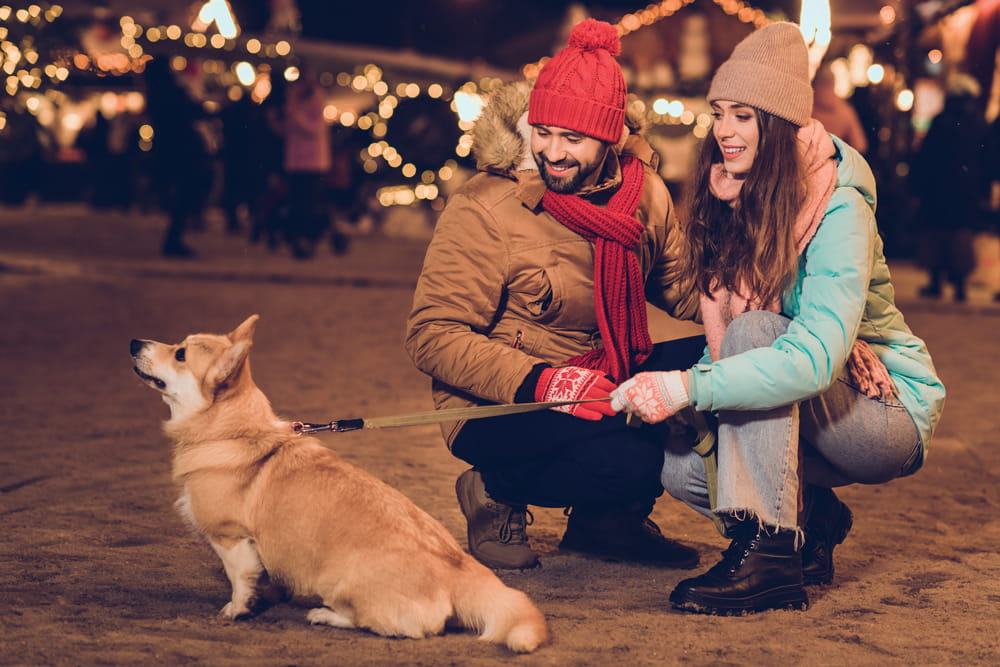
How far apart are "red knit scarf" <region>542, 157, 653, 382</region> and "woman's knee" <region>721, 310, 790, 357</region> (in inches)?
16.3

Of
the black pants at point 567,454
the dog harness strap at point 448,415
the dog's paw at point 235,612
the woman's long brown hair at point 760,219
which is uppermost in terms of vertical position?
the woman's long brown hair at point 760,219

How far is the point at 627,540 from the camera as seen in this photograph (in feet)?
13.8

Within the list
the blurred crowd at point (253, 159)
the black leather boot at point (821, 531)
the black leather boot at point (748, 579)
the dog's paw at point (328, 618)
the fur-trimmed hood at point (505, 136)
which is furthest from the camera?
the blurred crowd at point (253, 159)

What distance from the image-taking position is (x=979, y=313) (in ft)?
36.8

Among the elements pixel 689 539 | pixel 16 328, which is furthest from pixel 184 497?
pixel 16 328

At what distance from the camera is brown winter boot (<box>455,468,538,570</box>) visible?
4.08 metres

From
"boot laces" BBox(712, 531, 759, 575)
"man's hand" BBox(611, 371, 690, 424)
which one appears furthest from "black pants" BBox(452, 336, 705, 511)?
"man's hand" BBox(611, 371, 690, 424)

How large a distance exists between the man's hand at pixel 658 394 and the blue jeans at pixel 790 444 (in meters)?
0.29

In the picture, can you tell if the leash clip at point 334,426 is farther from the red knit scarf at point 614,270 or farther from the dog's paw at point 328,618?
the red knit scarf at point 614,270

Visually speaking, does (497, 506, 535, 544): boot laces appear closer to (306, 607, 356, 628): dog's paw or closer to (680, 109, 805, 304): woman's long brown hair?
(306, 607, 356, 628): dog's paw

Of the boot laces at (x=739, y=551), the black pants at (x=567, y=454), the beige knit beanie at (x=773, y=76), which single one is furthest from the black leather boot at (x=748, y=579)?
the beige knit beanie at (x=773, y=76)

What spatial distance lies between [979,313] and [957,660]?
8.59 meters

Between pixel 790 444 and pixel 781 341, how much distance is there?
309 mm

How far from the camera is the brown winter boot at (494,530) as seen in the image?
4.08 metres
